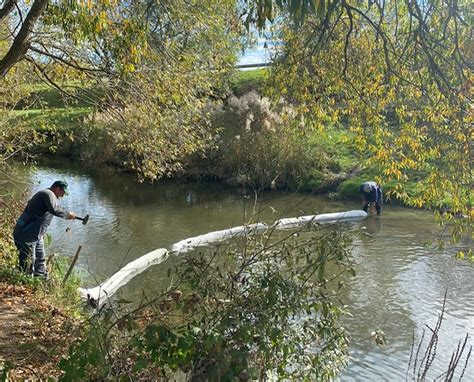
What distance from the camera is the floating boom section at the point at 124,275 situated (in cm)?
900

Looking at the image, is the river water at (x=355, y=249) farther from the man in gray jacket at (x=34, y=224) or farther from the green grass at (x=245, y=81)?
the green grass at (x=245, y=81)

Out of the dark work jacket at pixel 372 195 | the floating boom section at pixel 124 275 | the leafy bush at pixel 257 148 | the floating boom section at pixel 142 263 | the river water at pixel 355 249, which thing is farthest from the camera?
the leafy bush at pixel 257 148

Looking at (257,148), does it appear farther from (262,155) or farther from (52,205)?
(52,205)

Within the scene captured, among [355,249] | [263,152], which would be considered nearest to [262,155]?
[263,152]

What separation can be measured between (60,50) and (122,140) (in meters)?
1.70

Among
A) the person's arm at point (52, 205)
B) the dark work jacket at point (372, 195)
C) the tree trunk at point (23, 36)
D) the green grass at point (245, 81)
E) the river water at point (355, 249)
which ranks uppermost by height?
the green grass at point (245, 81)

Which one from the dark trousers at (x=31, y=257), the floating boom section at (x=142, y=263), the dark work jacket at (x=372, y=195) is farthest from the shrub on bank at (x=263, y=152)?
the dark trousers at (x=31, y=257)

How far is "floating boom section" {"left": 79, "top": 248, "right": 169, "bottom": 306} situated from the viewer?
9.00 metres

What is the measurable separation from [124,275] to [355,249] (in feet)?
19.0

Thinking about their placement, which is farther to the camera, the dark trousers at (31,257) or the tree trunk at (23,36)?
the dark trousers at (31,257)

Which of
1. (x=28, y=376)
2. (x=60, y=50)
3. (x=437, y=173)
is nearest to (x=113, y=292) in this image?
(x=60, y=50)

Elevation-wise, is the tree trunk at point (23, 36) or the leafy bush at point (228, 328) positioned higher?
the tree trunk at point (23, 36)

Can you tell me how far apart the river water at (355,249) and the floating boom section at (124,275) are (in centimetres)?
18

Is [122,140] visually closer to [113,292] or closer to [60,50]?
[60,50]
